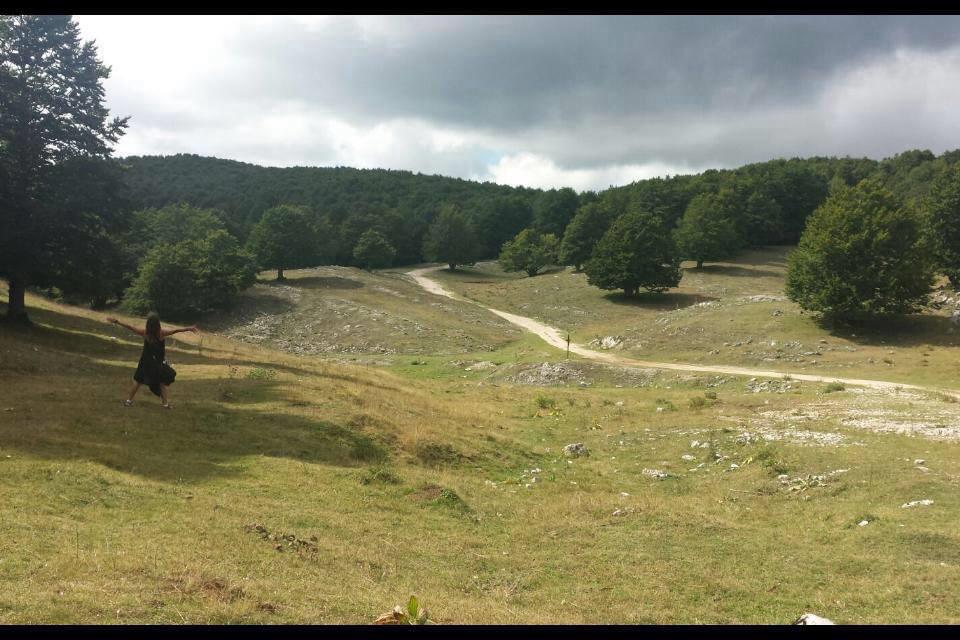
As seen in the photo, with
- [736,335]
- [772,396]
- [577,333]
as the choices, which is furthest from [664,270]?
[772,396]

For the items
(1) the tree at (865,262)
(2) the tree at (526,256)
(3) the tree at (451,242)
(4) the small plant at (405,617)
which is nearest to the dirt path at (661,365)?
(1) the tree at (865,262)

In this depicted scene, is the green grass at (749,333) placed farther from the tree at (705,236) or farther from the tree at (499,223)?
the tree at (499,223)

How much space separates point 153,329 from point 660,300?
68.8 meters

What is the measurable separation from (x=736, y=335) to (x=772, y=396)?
750 inches

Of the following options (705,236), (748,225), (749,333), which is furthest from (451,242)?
(749,333)

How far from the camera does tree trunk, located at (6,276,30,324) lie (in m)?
31.6

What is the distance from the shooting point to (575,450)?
71.5 ft

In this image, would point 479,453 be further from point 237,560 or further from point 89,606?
point 89,606

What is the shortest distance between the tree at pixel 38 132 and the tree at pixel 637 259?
58.2 m

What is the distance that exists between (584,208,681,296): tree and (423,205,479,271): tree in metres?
51.2

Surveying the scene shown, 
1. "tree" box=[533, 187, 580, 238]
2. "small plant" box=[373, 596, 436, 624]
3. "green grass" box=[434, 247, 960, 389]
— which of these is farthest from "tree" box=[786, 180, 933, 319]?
"tree" box=[533, 187, 580, 238]

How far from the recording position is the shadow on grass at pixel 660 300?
A: 74375 millimetres

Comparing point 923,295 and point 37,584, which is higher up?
point 923,295
